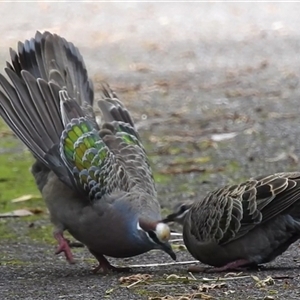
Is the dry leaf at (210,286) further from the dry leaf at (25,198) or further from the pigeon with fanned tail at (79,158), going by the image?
the dry leaf at (25,198)

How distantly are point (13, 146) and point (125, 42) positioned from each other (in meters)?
7.51

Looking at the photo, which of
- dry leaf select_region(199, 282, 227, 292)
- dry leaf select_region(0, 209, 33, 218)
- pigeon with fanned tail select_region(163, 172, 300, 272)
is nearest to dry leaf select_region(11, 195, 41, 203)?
dry leaf select_region(0, 209, 33, 218)

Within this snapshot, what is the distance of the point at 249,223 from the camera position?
579 centimetres

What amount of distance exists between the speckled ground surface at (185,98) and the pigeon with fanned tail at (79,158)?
0.25m

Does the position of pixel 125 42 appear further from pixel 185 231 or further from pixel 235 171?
pixel 185 231

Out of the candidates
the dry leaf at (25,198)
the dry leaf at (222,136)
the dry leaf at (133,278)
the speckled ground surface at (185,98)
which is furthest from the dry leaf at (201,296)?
the dry leaf at (222,136)

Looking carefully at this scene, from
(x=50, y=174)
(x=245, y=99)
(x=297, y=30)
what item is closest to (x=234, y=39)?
(x=297, y=30)

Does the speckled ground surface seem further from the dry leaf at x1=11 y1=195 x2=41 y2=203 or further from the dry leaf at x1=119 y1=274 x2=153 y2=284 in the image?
the dry leaf at x1=11 y1=195 x2=41 y2=203

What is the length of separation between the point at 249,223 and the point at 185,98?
7.85 meters

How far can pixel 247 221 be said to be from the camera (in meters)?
5.79

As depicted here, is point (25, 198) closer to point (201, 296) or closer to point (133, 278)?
point (133, 278)

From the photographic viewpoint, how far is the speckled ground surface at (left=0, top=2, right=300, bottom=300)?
5.66 metres

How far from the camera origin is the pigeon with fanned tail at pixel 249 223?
5.72 meters

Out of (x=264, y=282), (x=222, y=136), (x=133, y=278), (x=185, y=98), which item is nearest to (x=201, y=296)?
(x=264, y=282)
